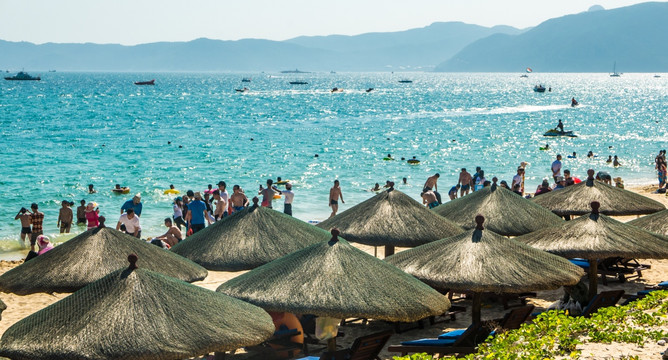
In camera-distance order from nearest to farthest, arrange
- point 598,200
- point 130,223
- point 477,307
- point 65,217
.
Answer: point 477,307 < point 598,200 < point 130,223 < point 65,217

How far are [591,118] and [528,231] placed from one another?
71.7 metres

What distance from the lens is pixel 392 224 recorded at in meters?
12.8

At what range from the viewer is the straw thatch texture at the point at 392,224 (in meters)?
12.6

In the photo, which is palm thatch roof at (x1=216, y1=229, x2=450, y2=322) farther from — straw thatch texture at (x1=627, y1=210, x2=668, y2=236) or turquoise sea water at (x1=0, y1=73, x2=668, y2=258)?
turquoise sea water at (x1=0, y1=73, x2=668, y2=258)

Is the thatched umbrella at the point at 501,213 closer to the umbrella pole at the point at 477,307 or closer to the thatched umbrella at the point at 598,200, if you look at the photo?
the thatched umbrella at the point at 598,200

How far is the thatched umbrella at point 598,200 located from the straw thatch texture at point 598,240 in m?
3.08

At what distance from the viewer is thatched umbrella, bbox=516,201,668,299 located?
452 inches

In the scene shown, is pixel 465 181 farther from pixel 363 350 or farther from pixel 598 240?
pixel 363 350

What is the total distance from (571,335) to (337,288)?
2698 mm

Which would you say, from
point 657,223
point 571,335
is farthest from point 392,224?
point 657,223

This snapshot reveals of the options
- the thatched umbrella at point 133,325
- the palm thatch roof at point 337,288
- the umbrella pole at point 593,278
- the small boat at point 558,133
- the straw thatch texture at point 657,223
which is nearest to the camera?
the thatched umbrella at point 133,325

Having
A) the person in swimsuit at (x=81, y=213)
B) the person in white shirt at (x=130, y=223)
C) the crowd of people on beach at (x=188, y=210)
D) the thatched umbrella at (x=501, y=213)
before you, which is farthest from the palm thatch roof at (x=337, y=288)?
the person in swimsuit at (x=81, y=213)

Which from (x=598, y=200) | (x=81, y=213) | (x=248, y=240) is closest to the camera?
(x=248, y=240)

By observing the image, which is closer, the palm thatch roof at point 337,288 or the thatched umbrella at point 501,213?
the palm thatch roof at point 337,288
